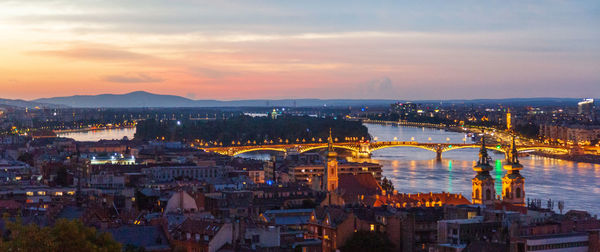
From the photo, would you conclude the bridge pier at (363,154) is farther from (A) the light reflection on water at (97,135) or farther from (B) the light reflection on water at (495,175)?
(A) the light reflection on water at (97,135)

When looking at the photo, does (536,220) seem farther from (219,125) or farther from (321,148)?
(219,125)

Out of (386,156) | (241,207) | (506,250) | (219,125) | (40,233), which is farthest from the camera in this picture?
(219,125)

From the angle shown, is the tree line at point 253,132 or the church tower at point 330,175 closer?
the church tower at point 330,175

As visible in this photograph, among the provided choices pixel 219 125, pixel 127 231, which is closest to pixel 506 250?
pixel 127 231

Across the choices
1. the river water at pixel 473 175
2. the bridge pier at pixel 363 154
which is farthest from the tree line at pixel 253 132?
the bridge pier at pixel 363 154

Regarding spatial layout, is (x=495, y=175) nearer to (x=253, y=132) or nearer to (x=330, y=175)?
(x=330, y=175)

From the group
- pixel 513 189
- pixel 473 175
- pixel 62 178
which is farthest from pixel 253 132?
pixel 513 189

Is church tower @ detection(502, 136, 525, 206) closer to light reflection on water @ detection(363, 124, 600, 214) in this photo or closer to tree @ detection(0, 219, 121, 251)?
light reflection on water @ detection(363, 124, 600, 214)
